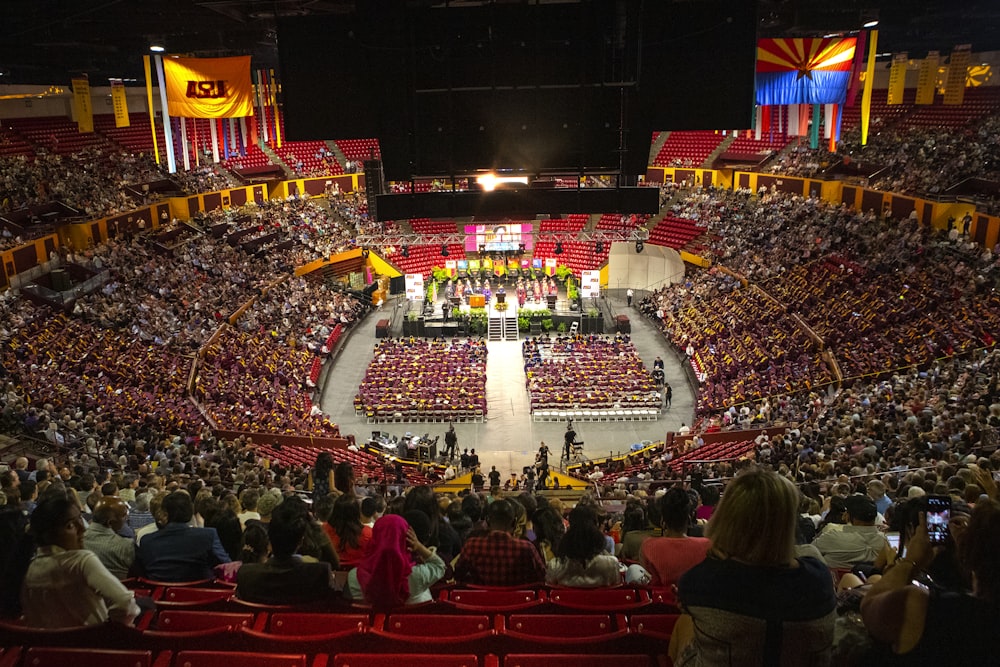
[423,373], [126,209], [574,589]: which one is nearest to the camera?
[574,589]

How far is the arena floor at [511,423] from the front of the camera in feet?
65.5

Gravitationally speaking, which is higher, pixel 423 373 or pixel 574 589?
pixel 574 589

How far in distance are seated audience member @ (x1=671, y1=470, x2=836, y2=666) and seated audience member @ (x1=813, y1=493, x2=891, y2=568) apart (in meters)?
3.40

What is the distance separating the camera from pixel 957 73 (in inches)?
1168

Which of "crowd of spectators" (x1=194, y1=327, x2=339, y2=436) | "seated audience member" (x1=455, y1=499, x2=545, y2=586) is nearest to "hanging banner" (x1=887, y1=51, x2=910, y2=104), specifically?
"crowd of spectators" (x1=194, y1=327, x2=339, y2=436)

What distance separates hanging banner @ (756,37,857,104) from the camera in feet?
41.7

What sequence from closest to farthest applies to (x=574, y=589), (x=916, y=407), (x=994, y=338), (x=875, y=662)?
(x=875, y=662), (x=574, y=589), (x=916, y=407), (x=994, y=338)

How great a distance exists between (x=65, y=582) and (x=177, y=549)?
1280 millimetres

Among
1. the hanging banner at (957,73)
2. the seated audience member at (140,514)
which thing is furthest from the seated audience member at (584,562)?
the hanging banner at (957,73)

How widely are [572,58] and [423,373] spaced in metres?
17.4

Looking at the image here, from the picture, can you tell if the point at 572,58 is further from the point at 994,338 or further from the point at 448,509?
the point at 994,338

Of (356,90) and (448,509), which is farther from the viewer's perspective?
(356,90)

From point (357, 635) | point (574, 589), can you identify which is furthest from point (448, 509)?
point (357, 635)

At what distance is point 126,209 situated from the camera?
28656 mm
